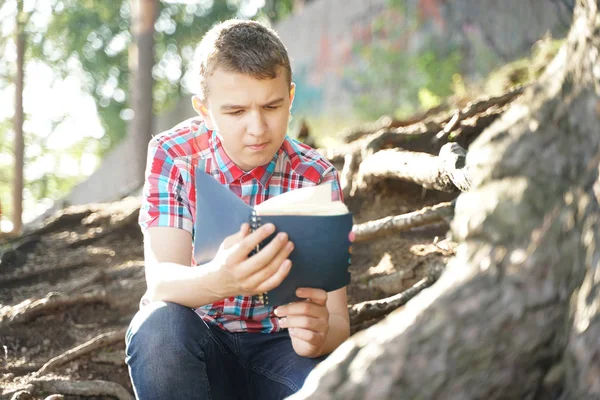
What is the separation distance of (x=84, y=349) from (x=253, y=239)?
2.16 m

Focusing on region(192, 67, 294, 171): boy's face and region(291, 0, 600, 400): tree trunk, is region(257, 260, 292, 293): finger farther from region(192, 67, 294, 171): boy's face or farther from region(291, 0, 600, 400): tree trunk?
region(192, 67, 294, 171): boy's face

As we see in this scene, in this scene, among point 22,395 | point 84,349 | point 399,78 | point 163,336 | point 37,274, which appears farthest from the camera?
point 399,78

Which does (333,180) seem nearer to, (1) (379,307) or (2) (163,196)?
(2) (163,196)

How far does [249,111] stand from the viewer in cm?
239

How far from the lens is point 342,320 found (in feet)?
8.29

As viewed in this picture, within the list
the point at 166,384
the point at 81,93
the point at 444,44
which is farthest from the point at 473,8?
the point at 81,93

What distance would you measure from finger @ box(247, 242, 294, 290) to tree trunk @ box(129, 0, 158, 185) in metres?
10.2

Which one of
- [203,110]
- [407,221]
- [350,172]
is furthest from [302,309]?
[350,172]

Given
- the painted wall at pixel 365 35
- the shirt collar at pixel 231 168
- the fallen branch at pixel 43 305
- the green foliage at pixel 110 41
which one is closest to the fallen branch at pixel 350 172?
the fallen branch at pixel 43 305

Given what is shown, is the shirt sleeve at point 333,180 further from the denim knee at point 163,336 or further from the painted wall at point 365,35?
the painted wall at point 365,35

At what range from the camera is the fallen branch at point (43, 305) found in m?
4.16

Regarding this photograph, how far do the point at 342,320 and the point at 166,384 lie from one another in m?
0.63

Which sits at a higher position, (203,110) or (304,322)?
(203,110)

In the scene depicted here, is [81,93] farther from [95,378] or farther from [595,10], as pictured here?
[595,10]
